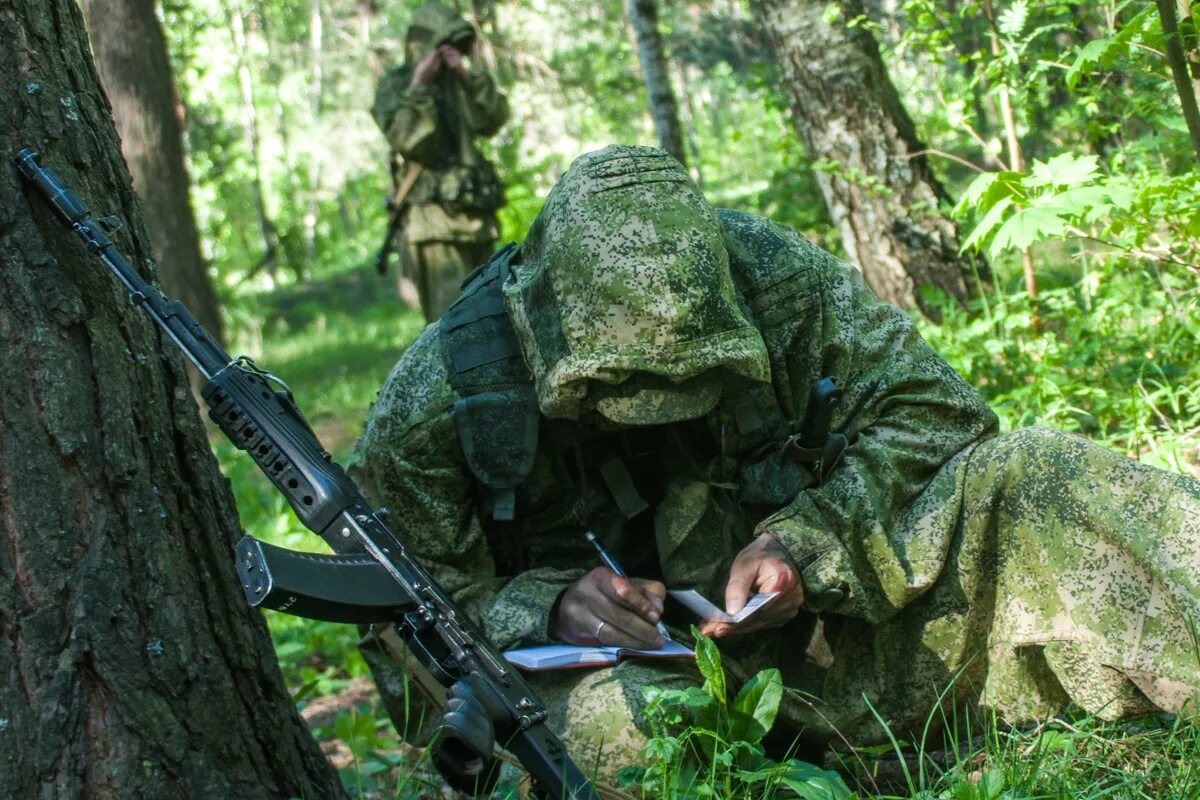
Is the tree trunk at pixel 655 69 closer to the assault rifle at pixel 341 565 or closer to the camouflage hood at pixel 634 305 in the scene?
the camouflage hood at pixel 634 305

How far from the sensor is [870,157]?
16.4 ft

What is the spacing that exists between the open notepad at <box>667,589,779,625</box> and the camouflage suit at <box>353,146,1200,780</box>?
0.15 m

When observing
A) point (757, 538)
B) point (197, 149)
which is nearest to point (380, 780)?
point (757, 538)

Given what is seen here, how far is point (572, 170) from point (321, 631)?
2423 mm

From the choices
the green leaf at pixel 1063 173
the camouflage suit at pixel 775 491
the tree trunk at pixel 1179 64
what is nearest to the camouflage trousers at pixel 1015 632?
the camouflage suit at pixel 775 491

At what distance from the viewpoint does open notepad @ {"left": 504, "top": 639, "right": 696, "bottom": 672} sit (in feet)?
8.28

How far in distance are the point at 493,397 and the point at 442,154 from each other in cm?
640

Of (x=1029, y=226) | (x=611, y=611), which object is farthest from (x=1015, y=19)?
(x=611, y=611)

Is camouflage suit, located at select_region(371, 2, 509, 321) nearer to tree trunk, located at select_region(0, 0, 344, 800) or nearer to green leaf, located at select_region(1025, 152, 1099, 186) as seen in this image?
green leaf, located at select_region(1025, 152, 1099, 186)

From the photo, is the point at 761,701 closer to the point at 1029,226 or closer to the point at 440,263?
the point at 1029,226

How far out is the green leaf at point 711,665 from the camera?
233cm

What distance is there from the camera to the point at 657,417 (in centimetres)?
247

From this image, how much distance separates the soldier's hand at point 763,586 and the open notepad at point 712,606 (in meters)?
0.01

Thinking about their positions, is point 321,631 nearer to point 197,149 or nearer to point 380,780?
point 380,780
